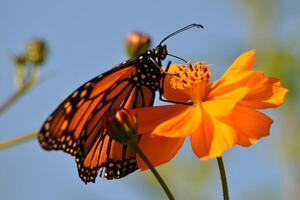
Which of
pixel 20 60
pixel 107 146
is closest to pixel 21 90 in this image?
pixel 20 60

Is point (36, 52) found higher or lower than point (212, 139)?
higher

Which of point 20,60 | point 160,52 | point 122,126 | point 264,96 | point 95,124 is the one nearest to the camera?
point 122,126

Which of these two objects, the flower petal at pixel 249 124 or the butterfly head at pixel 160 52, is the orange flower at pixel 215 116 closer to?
the flower petal at pixel 249 124

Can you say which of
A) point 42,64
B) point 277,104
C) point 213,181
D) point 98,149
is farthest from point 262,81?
point 213,181

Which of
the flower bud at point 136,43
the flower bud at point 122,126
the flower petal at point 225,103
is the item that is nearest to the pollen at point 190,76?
the flower petal at point 225,103

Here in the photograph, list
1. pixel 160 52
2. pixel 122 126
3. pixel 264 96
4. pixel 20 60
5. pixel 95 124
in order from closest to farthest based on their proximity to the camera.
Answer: pixel 122 126 < pixel 264 96 < pixel 95 124 < pixel 160 52 < pixel 20 60

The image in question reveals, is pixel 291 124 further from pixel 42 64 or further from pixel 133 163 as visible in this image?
pixel 133 163

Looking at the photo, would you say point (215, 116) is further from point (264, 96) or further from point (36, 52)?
point (36, 52)

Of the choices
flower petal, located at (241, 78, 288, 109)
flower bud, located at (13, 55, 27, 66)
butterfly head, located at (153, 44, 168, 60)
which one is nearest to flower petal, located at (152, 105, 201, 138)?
flower petal, located at (241, 78, 288, 109)
